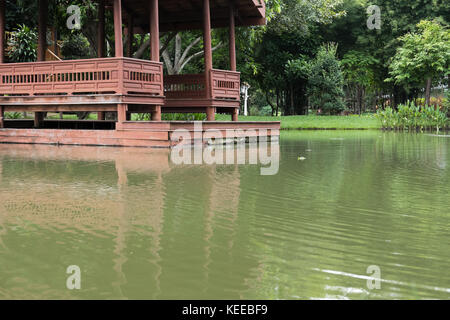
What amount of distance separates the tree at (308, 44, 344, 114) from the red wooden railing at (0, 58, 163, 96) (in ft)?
64.9

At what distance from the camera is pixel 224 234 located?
172 inches

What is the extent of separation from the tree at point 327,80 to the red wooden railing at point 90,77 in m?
19.8

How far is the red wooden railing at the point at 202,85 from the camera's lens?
16953 millimetres

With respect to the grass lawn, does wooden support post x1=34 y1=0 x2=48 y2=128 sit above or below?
above

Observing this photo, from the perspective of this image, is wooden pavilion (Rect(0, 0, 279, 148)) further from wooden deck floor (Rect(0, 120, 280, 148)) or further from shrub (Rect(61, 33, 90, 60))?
shrub (Rect(61, 33, 90, 60))

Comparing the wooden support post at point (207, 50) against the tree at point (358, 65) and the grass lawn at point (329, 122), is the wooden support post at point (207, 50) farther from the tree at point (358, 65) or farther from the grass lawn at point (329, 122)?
the tree at point (358, 65)

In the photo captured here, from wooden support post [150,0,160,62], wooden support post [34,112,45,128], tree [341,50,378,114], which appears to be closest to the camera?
wooden support post [150,0,160,62]

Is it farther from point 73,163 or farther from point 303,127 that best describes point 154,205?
point 303,127

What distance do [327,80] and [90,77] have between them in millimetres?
20659

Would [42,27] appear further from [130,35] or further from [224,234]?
[224,234]

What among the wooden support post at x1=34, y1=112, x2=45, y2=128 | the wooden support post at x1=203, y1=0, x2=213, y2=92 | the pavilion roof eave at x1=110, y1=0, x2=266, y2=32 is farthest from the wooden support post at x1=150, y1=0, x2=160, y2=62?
the wooden support post at x1=34, y1=112, x2=45, y2=128

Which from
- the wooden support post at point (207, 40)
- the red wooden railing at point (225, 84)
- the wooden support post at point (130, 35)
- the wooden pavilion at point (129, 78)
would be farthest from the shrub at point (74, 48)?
the wooden support post at point (207, 40)

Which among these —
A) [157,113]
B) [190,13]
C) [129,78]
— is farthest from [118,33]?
[190,13]

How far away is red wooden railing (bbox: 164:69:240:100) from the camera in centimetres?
1695
